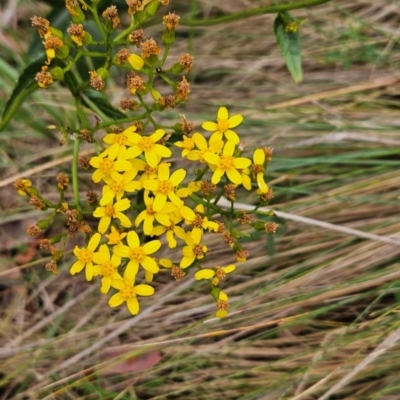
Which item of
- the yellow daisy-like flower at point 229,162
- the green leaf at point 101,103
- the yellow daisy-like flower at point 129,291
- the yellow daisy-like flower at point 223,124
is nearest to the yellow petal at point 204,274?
the yellow daisy-like flower at point 129,291

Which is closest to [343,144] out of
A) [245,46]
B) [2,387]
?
[245,46]

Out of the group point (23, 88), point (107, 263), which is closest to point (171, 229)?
point (107, 263)

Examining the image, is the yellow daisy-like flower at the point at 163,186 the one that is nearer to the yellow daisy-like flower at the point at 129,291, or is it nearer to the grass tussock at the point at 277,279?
the yellow daisy-like flower at the point at 129,291

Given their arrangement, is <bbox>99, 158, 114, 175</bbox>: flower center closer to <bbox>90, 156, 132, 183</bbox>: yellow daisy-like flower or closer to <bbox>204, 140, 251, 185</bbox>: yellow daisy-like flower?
<bbox>90, 156, 132, 183</bbox>: yellow daisy-like flower

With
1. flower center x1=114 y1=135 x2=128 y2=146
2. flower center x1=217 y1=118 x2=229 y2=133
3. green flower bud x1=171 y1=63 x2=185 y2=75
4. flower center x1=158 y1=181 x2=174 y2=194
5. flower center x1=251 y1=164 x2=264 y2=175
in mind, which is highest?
green flower bud x1=171 y1=63 x2=185 y2=75

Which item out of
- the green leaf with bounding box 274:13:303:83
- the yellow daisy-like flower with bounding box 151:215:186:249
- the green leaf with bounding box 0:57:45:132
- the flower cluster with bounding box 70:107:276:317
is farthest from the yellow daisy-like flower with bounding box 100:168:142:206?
the green leaf with bounding box 274:13:303:83
